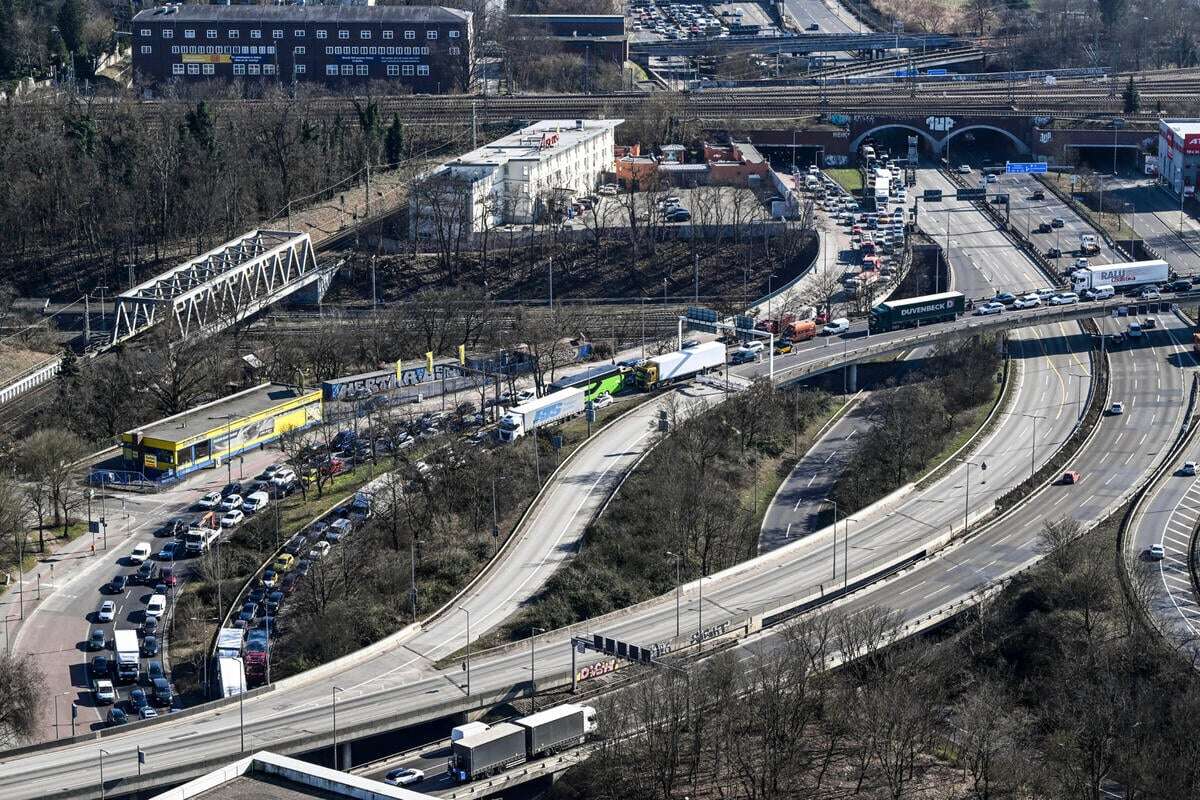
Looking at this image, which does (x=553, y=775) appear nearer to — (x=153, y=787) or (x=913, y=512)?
(x=153, y=787)

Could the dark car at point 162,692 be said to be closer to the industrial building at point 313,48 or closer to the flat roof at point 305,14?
the industrial building at point 313,48

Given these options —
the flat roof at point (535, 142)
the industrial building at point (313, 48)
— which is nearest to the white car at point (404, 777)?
the flat roof at point (535, 142)

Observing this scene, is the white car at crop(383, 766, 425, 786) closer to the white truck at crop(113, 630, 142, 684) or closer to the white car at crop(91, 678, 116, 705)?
the white car at crop(91, 678, 116, 705)

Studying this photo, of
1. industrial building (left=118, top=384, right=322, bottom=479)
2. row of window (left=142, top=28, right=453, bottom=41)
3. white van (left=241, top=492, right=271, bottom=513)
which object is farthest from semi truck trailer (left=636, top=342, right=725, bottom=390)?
row of window (left=142, top=28, right=453, bottom=41)

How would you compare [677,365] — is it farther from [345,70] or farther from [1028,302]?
[345,70]

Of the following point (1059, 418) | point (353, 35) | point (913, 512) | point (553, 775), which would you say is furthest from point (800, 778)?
point (353, 35)
